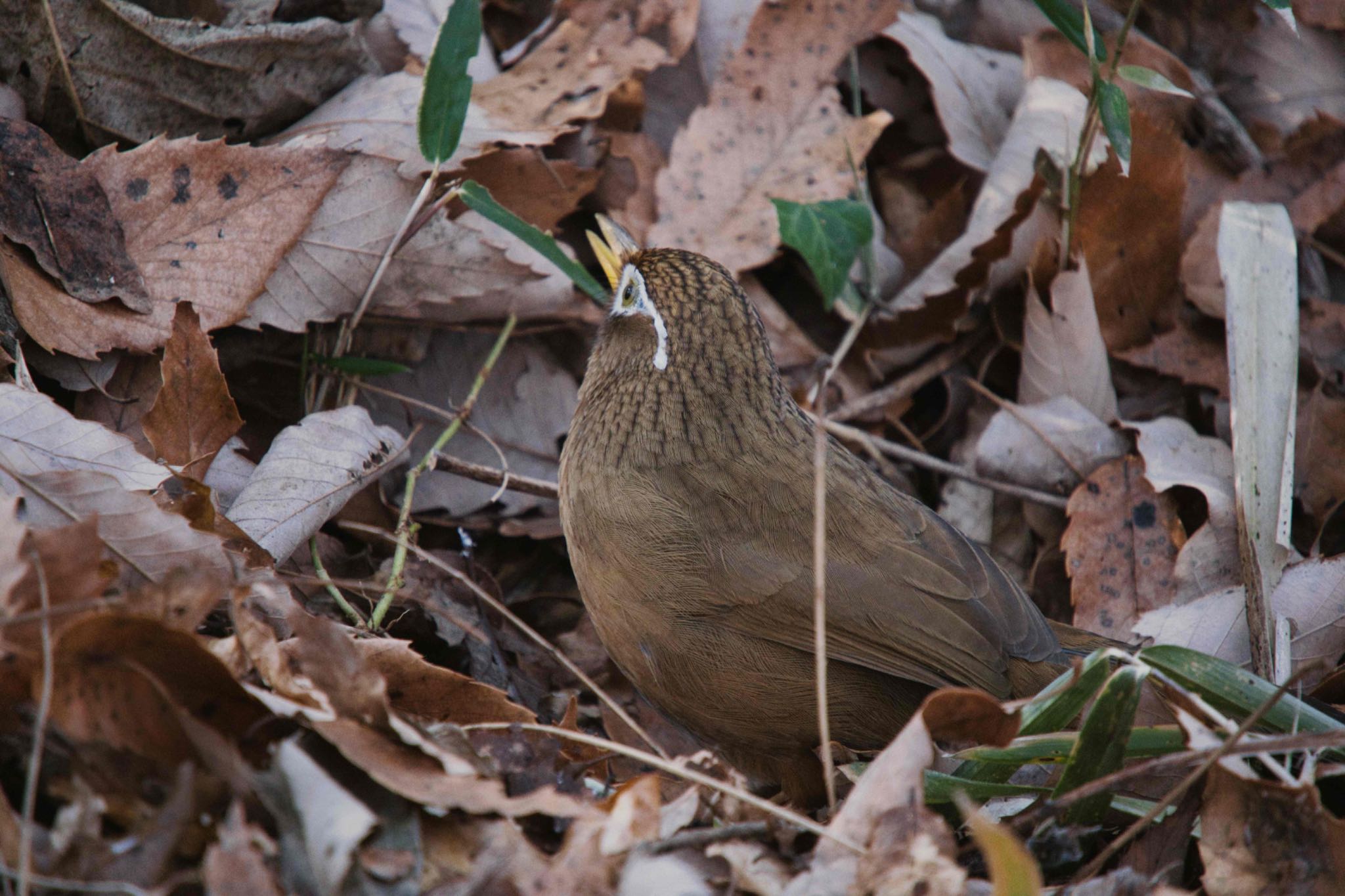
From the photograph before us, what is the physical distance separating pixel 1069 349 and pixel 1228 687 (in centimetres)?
186

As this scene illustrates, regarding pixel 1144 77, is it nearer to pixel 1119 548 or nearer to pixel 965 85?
pixel 965 85

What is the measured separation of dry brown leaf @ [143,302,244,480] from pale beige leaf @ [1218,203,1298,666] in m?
3.07

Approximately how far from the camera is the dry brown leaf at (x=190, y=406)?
3197 mm

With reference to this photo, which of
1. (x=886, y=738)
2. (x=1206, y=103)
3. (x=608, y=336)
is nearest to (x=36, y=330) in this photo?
(x=608, y=336)

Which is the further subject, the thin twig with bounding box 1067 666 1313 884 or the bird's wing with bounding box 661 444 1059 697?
the bird's wing with bounding box 661 444 1059 697

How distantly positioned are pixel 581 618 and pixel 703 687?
1035mm

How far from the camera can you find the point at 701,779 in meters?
2.43

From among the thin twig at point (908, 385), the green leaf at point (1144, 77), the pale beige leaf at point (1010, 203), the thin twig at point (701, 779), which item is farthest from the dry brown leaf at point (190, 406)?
the green leaf at point (1144, 77)

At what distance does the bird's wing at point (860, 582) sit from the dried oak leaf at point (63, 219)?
1662 millimetres

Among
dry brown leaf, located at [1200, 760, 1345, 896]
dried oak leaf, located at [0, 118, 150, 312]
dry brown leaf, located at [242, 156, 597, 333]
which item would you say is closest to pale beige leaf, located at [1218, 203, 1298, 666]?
dry brown leaf, located at [1200, 760, 1345, 896]

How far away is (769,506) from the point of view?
11.1ft

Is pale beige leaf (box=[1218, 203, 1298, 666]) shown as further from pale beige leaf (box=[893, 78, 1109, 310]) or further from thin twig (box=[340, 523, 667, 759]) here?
thin twig (box=[340, 523, 667, 759])

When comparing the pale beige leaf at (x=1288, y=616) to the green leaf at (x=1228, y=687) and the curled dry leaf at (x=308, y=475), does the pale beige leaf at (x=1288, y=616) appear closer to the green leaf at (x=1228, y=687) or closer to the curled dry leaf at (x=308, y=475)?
the green leaf at (x=1228, y=687)

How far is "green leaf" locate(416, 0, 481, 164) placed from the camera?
141 inches
